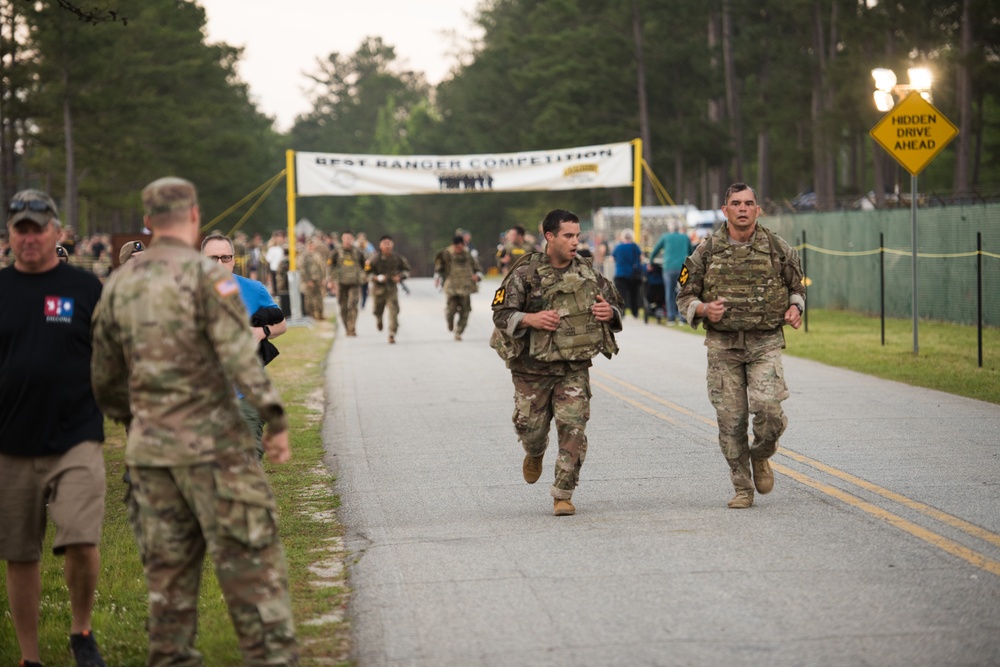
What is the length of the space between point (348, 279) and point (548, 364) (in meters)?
19.7

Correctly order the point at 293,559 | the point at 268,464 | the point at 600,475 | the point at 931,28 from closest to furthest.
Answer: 1. the point at 293,559
2. the point at 600,475
3. the point at 268,464
4. the point at 931,28

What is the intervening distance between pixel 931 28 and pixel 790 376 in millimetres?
35518

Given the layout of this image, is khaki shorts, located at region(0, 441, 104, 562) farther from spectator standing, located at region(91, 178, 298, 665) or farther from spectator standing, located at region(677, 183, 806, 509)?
spectator standing, located at region(677, 183, 806, 509)

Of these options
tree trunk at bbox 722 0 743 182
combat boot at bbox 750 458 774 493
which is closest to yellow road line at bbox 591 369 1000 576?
combat boot at bbox 750 458 774 493

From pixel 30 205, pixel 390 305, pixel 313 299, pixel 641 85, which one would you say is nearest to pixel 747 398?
pixel 30 205

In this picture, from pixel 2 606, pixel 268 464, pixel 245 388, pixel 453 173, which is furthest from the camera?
pixel 453 173

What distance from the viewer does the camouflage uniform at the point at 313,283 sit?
110ft

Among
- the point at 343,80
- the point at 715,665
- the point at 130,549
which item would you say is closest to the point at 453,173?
the point at 130,549

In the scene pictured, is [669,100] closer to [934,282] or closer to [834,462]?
[934,282]

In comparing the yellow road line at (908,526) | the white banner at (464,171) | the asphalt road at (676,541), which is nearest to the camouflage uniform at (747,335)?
the asphalt road at (676,541)

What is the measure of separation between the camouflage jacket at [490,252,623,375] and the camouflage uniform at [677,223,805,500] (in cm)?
53

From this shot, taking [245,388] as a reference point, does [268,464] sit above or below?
below

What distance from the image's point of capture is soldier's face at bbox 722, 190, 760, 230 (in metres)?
8.96

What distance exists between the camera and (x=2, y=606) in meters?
7.30
